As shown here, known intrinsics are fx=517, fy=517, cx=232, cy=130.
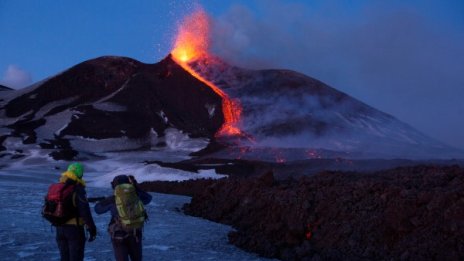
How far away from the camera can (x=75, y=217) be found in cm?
700

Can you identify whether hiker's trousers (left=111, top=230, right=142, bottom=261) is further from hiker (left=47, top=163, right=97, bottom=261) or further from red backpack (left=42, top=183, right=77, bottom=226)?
red backpack (left=42, top=183, right=77, bottom=226)

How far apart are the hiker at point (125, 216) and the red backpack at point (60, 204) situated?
38 cm

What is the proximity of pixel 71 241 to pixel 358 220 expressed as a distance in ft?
22.6

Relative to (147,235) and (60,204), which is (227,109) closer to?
(147,235)

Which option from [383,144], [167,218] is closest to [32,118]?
[383,144]

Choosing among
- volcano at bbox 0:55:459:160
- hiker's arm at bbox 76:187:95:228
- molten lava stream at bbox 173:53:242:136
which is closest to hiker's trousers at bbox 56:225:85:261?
hiker's arm at bbox 76:187:95:228

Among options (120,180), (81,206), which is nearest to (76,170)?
(81,206)

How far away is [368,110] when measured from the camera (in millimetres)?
93438

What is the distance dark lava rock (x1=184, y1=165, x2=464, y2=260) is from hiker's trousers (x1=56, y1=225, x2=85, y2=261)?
5.73 metres

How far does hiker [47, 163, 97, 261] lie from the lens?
691 centimetres

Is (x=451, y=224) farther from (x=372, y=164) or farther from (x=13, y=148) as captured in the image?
(x=13, y=148)

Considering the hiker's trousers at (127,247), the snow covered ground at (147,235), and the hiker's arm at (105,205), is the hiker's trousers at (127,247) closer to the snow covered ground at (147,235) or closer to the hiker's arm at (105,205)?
the hiker's arm at (105,205)

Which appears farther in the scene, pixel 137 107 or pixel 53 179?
pixel 137 107

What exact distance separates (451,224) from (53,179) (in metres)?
33.0
